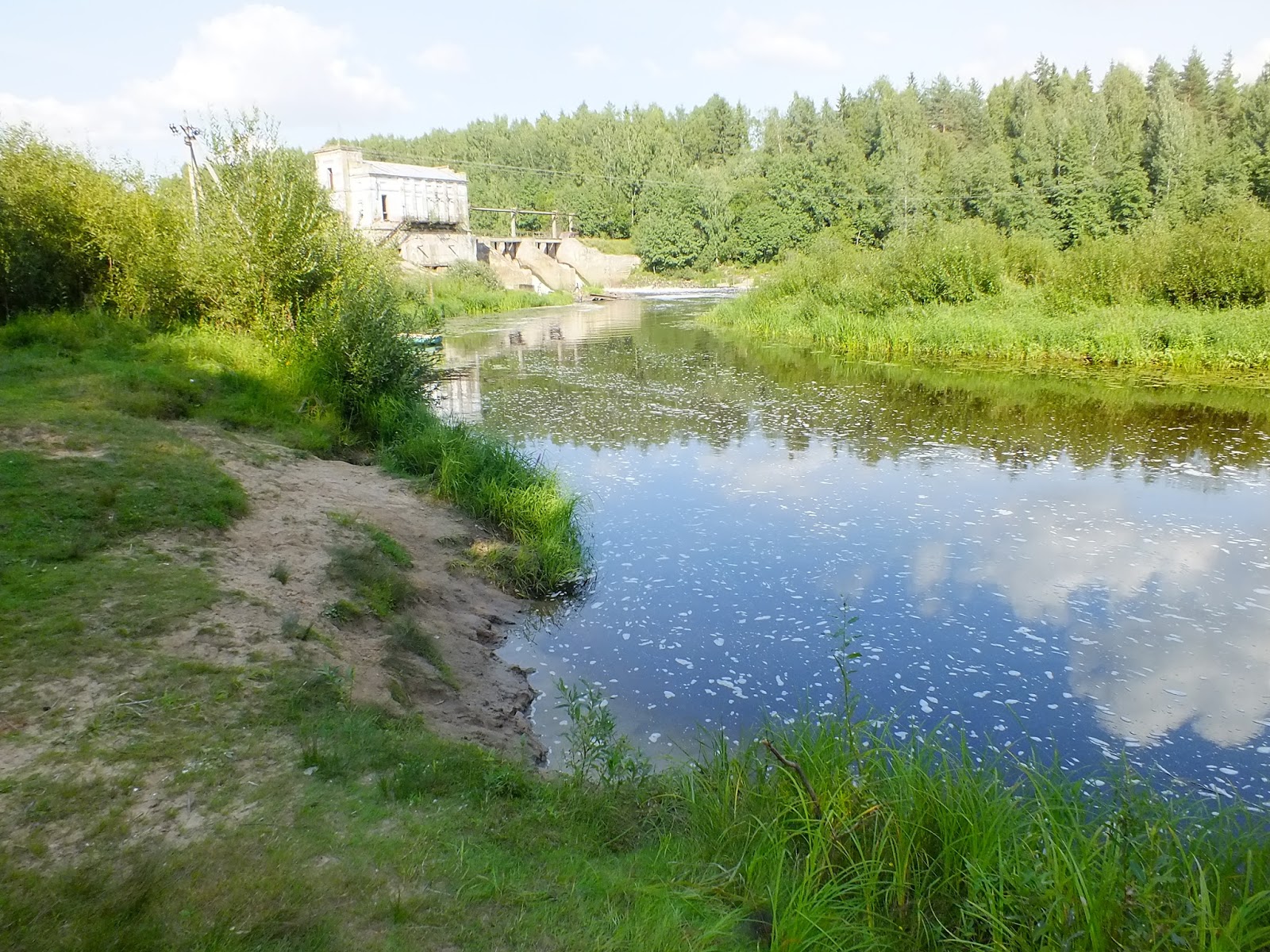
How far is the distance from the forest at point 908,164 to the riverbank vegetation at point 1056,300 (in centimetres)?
873

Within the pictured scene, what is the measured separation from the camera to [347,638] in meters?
6.68

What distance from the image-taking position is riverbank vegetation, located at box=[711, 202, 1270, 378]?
856 inches

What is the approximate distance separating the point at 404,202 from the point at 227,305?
145 feet

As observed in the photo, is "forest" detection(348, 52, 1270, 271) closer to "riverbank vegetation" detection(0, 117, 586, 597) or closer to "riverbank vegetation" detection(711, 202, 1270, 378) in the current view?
"riverbank vegetation" detection(711, 202, 1270, 378)

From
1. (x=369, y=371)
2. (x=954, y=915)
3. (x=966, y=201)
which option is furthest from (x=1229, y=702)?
(x=966, y=201)

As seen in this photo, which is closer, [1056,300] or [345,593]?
[345,593]

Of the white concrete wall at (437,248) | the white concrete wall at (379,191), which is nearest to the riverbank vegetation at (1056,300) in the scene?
the white concrete wall at (437,248)

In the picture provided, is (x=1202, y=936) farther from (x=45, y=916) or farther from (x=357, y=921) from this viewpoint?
(x=45, y=916)

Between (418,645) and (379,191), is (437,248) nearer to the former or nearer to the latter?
(379,191)

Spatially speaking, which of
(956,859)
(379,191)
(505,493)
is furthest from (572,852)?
(379,191)

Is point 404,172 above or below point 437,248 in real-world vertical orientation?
above

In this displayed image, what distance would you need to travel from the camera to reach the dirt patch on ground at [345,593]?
6.04 metres

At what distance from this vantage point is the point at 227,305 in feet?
52.5

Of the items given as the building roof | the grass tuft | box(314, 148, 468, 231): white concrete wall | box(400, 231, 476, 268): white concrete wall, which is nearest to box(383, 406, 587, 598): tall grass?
the grass tuft
